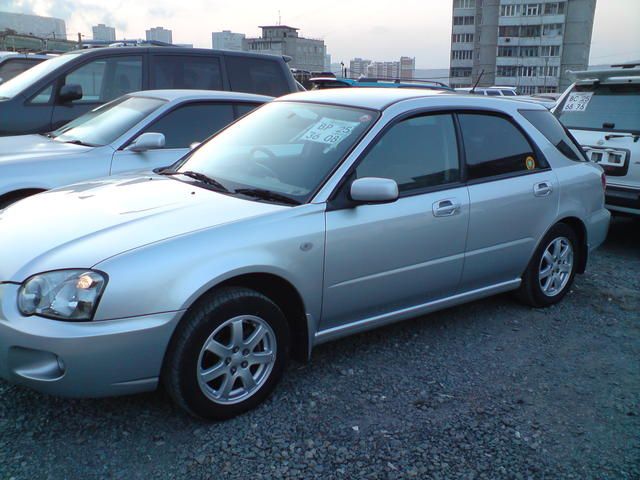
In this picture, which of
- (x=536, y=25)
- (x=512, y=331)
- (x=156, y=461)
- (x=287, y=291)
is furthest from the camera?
(x=536, y=25)

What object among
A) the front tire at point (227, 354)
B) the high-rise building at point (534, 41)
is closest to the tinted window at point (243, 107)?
the front tire at point (227, 354)

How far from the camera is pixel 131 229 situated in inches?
113

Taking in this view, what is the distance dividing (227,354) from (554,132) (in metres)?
3.27

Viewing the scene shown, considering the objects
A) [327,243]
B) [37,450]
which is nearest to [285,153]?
[327,243]

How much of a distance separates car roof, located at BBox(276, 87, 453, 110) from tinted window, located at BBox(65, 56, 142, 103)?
3194 mm

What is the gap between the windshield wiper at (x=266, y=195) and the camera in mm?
3279

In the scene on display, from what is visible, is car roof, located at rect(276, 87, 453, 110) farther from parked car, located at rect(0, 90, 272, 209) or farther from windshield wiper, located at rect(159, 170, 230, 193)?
parked car, located at rect(0, 90, 272, 209)

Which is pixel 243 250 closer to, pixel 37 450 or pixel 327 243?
pixel 327 243

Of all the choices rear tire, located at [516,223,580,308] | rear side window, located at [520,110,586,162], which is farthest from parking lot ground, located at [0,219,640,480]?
rear side window, located at [520,110,586,162]

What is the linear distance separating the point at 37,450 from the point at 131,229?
109 centimetres

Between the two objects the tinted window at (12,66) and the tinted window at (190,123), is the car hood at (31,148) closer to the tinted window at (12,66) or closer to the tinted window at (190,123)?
the tinted window at (190,123)

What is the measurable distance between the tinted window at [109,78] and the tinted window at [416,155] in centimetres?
413

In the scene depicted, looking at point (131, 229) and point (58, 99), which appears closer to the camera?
point (131, 229)

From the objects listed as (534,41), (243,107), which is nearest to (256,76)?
(243,107)
